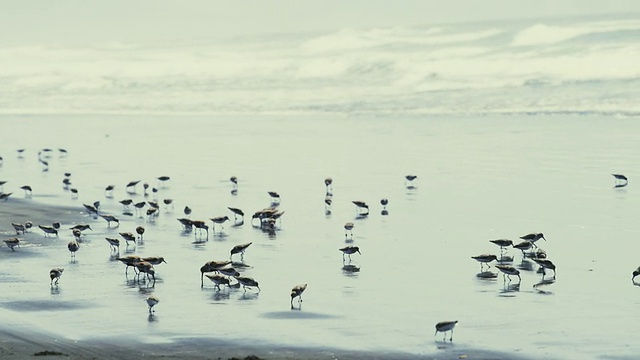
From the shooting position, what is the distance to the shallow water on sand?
66.2ft

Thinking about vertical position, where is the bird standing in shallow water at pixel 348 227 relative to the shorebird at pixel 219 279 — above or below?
above

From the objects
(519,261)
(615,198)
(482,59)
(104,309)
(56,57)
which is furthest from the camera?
(56,57)

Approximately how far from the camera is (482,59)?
100625mm

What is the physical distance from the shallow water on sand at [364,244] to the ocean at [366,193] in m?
0.09

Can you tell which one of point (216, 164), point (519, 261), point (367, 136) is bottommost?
point (519, 261)

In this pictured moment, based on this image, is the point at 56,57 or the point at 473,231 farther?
the point at 56,57

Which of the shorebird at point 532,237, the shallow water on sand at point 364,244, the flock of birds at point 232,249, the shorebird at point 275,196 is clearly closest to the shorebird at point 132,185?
the flock of birds at point 232,249

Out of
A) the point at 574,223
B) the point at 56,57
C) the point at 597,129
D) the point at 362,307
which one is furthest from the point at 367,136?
the point at 56,57

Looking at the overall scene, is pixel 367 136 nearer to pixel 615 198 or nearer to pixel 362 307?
pixel 615 198

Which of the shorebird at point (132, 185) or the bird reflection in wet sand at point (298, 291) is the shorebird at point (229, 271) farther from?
the shorebird at point (132, 185)

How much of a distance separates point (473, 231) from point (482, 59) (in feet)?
236

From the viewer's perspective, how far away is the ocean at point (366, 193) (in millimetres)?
20719

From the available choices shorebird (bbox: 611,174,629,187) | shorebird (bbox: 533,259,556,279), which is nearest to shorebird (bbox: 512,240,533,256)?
shorebird (bbox: 533,259,556,279)

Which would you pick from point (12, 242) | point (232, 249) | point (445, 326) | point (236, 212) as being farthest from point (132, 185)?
point (445, 326)
